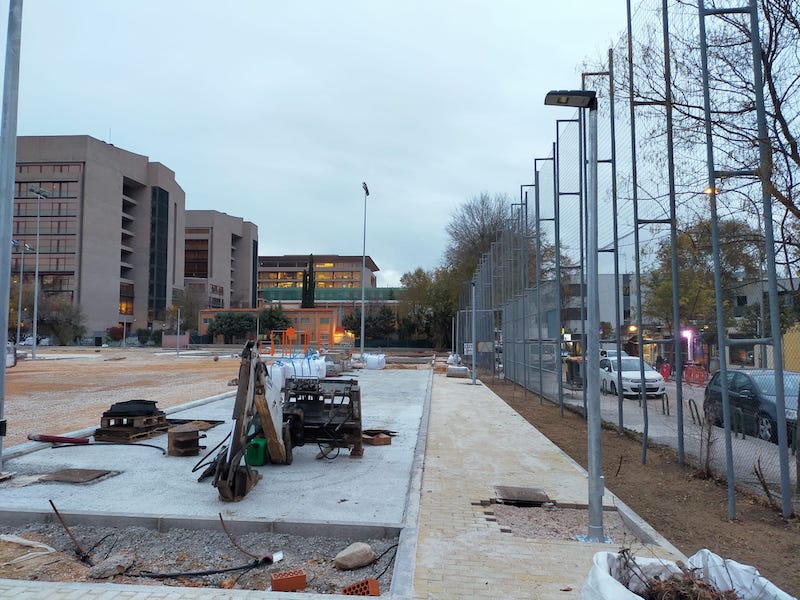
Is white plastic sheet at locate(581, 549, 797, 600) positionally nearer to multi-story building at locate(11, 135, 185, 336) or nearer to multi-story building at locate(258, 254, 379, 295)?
multi-story building at locate(11, 135, 185, 336)

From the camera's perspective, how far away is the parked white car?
10.1 m

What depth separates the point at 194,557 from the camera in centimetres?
496

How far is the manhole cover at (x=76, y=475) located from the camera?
6984 mm

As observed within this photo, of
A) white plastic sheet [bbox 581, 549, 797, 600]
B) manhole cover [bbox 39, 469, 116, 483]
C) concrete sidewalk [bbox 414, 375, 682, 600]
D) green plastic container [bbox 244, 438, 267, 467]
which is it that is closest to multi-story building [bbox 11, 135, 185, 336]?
manhole cover [bbox 39, 469, 116, 483]

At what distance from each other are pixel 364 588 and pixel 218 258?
127 metres

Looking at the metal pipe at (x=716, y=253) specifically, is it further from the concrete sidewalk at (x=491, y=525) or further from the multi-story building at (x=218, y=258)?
the multi-story building at (x=218, y=258)

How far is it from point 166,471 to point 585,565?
5566 mm

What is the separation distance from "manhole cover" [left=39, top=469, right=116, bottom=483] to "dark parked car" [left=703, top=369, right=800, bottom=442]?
779 cm

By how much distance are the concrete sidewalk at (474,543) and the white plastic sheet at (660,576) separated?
105 cm

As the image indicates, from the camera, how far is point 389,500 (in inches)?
256

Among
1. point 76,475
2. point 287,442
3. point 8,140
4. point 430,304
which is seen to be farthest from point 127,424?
point 430,304

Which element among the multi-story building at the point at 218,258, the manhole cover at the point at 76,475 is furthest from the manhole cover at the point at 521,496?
the multi-story building at the point at 218,258

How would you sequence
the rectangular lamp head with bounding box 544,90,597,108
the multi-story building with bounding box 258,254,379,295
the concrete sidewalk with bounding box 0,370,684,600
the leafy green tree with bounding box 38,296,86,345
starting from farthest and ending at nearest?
the multi-story building with bounding box 258,254,379,295 → the leafy green tree with bounding box 38,296,86,345 → the rectangular lamp head with bounding box 544,90,597,108 → the concrete sidewalk with bounding box 0,370,684,600

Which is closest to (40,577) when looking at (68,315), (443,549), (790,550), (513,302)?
(443,549)
